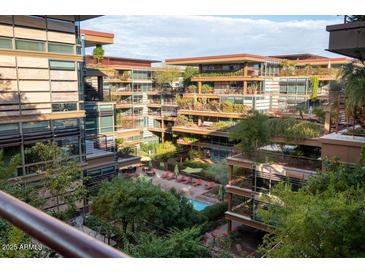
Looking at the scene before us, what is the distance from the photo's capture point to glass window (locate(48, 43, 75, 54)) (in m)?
10.4

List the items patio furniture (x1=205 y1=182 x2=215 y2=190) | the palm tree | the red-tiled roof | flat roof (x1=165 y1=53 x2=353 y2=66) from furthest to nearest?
flat roof (x1=165 y1=53 x2=353 y2=66), patio furniture (x1=205 y1=182 x2=215 y2=190), the red-tiled roof, the palm tree

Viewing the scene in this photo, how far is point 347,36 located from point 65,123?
8.74 metres

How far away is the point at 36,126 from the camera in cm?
1049

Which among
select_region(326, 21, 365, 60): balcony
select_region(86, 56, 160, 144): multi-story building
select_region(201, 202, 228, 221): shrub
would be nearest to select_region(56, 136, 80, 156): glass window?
select_region(201, 202, 228, 221): shrub

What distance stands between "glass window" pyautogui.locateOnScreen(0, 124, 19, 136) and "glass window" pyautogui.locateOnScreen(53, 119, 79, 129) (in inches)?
47.3

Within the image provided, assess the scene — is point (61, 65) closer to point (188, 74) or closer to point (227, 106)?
point (227, 106)

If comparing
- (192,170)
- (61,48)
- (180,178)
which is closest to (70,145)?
(61,48)

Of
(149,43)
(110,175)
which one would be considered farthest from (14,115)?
Answer: (149,43)

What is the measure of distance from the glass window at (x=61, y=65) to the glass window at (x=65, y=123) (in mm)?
1734

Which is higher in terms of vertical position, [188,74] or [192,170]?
[188,74]

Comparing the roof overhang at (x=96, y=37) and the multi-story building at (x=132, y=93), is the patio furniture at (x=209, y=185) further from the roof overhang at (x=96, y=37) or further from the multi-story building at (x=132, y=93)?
the roof overhang at (x=96, y=37)

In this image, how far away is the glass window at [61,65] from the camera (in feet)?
34.5

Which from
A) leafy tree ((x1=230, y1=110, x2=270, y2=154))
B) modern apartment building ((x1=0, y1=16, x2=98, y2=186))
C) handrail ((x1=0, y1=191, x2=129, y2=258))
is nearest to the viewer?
handrail ((x1=0, y1=191, x2=129, y2=258))

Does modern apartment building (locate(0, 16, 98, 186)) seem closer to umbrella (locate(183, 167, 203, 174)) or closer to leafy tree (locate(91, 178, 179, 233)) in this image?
A: leafy tree (locate(91, 178, 179, 233))
